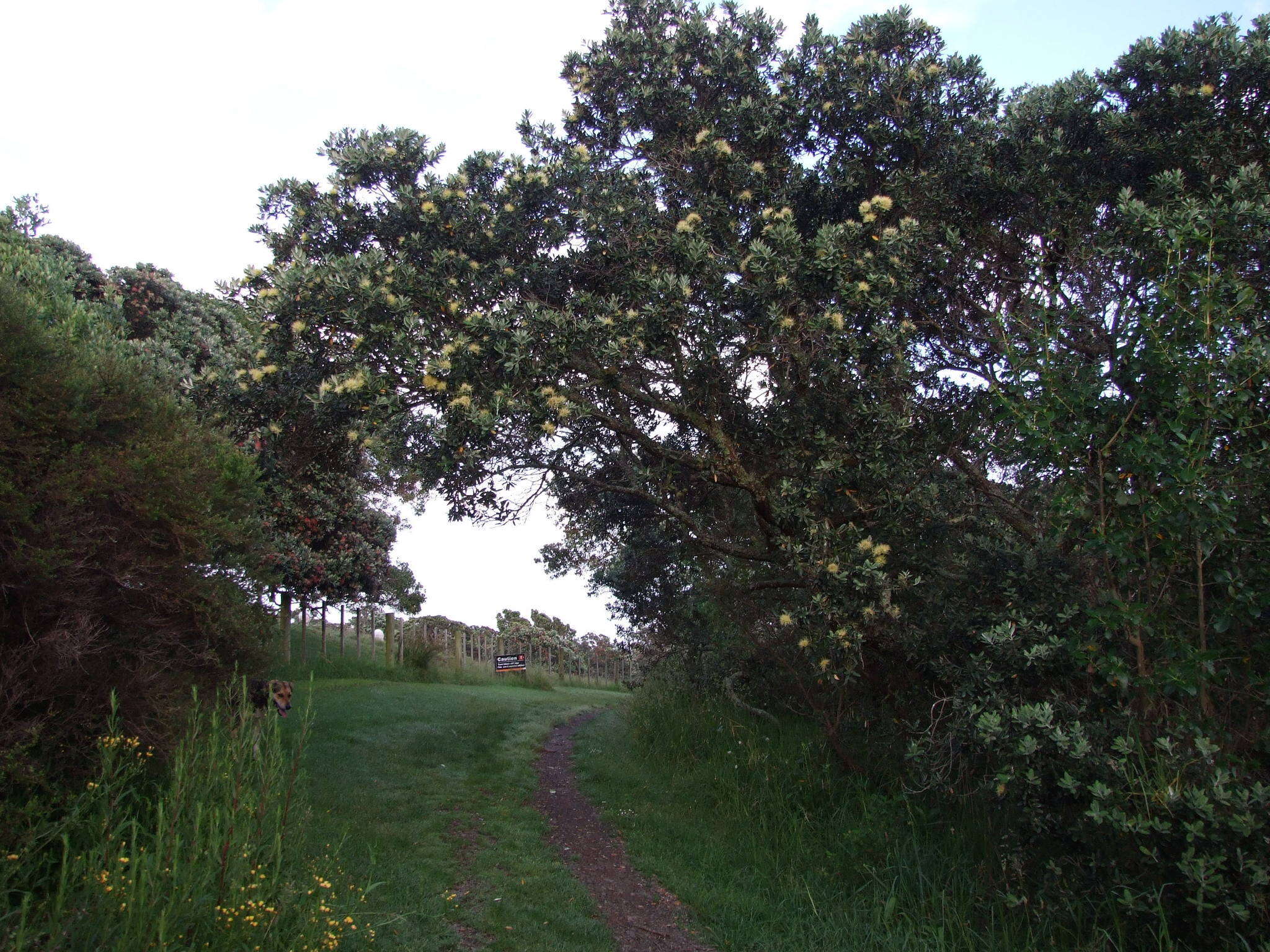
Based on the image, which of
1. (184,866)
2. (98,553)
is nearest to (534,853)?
(184,866)

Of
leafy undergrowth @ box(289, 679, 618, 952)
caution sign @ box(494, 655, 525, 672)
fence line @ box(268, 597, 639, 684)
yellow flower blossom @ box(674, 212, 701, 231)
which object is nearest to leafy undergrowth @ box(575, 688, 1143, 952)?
leafy undergrowth @ box(289, 679, 618, 952)

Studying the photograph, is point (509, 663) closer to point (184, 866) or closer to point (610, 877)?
point (610, 877)

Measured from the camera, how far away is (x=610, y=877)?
23.0 feet

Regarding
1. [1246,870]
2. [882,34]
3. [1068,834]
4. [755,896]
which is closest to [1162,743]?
[1246,870]

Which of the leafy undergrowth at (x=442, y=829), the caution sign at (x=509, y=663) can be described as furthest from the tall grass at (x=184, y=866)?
the caution sign at (x=509, y=663)

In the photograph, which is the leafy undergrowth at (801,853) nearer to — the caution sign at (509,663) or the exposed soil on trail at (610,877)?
the exposed soil on trail at (610,877)

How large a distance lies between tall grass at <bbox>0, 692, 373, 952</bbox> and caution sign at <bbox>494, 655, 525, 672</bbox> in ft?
66.4

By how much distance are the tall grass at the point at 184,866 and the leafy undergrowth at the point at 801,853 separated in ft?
9.57

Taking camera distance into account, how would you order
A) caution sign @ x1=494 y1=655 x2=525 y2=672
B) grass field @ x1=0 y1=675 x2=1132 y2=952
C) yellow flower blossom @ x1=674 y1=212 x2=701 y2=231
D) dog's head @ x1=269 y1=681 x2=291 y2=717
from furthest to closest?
caution sign @ x1=494 y1=655 x2=525 y2=672 → dog's head @ x1=269 y1=681 x2=291 y2=717 → yellow flower blossom @ x1=674 y1=212 x2=701 y2=231 → grass field @ x1=0 y1=675 x2=1132 y2=952

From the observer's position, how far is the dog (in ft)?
24.5

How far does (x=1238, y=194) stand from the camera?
250 inches

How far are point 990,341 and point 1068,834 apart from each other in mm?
4245

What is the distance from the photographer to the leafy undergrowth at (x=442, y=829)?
559cm

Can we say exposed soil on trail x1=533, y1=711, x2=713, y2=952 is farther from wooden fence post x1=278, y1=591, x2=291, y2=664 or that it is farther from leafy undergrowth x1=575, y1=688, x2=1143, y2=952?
wooden fence post x1=278, y1=591, x2=291, y2=664
